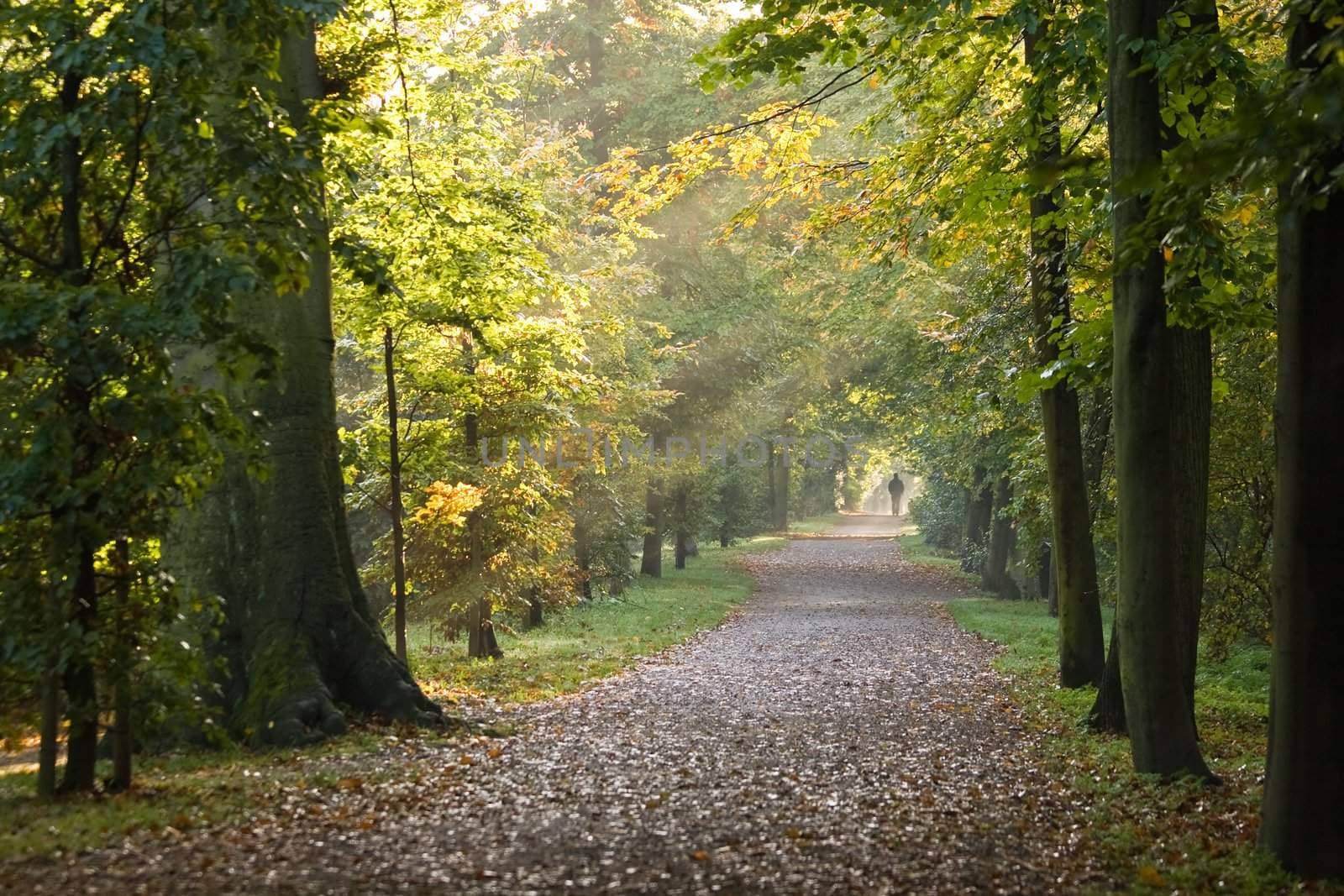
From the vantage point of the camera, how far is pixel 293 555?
10.3m

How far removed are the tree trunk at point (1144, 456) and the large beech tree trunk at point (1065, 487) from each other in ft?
11.8

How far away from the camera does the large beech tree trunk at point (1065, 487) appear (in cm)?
1218

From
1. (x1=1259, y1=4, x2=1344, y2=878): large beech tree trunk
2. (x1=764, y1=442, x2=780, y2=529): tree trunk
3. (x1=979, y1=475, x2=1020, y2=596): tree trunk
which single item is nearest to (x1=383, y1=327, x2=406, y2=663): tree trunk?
(x1=1259, y1=4, x2=1344, y2=878): large beech tree trunk

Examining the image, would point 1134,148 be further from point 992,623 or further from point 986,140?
point 992,623

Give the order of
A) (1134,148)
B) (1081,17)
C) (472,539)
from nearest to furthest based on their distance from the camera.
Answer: (1134,148) < (1081,17) < (472,539)

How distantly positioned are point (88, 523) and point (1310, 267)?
6.50 meters

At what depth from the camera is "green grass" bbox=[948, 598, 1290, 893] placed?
6355mm

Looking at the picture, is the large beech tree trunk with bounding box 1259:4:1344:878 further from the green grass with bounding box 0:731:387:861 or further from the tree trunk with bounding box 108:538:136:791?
the tree trunk with bounding box 108:538:136:791

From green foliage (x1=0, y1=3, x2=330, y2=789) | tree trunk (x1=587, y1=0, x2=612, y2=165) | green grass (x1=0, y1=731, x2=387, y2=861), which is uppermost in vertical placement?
tree trunk (x1=587, y1=0, x2=612, y2=165)

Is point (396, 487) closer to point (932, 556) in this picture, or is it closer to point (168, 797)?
point (168, 797)

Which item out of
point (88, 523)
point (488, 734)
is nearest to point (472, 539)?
point (488, 734)

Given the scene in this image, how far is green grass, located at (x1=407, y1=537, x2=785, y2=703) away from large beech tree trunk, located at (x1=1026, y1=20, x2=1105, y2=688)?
18.9ft

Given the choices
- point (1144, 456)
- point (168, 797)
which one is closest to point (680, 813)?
point (168, 797)

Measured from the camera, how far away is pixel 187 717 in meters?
7.09
